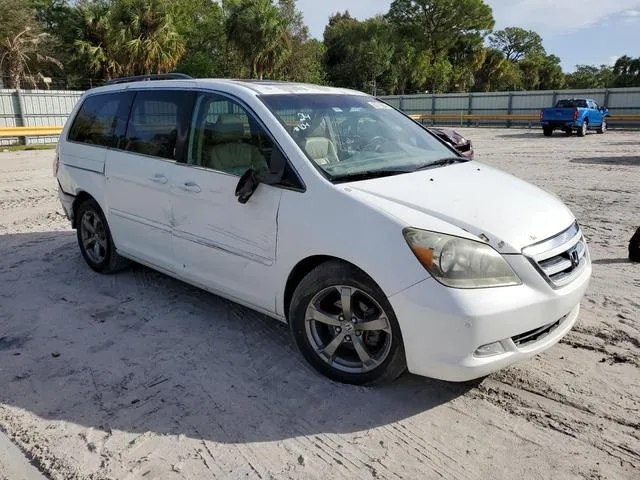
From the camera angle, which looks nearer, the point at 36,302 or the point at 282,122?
the point at 282,122

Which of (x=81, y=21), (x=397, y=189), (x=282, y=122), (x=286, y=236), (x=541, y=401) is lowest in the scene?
(x=541, y=401)

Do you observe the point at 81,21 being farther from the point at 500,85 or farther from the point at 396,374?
the point at 500,85

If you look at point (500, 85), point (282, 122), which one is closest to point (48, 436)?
point (282, 122)

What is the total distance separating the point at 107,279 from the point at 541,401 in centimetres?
406

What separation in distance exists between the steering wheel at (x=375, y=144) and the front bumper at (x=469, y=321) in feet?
4.52

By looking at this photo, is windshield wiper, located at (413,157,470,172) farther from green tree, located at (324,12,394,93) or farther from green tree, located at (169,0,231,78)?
green tree, located at (324,12,394,93)

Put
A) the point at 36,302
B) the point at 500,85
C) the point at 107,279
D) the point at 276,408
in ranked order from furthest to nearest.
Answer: the point at 500,85 < the point at 107,279 < the point at 36,302 < the point at 276,408

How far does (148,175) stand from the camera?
14.8ft

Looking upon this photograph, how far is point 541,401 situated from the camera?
10.5 ft

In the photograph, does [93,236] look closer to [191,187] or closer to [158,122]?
[158,122]

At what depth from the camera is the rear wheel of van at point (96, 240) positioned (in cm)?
531

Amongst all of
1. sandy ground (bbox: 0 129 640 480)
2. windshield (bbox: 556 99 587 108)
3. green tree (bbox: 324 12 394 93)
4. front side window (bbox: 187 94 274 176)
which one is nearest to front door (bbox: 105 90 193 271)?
front side window (bbox: 187 94 274 176)

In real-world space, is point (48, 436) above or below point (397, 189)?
below

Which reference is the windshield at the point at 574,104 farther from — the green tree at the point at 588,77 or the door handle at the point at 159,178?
the green tree at the point at 588,77
